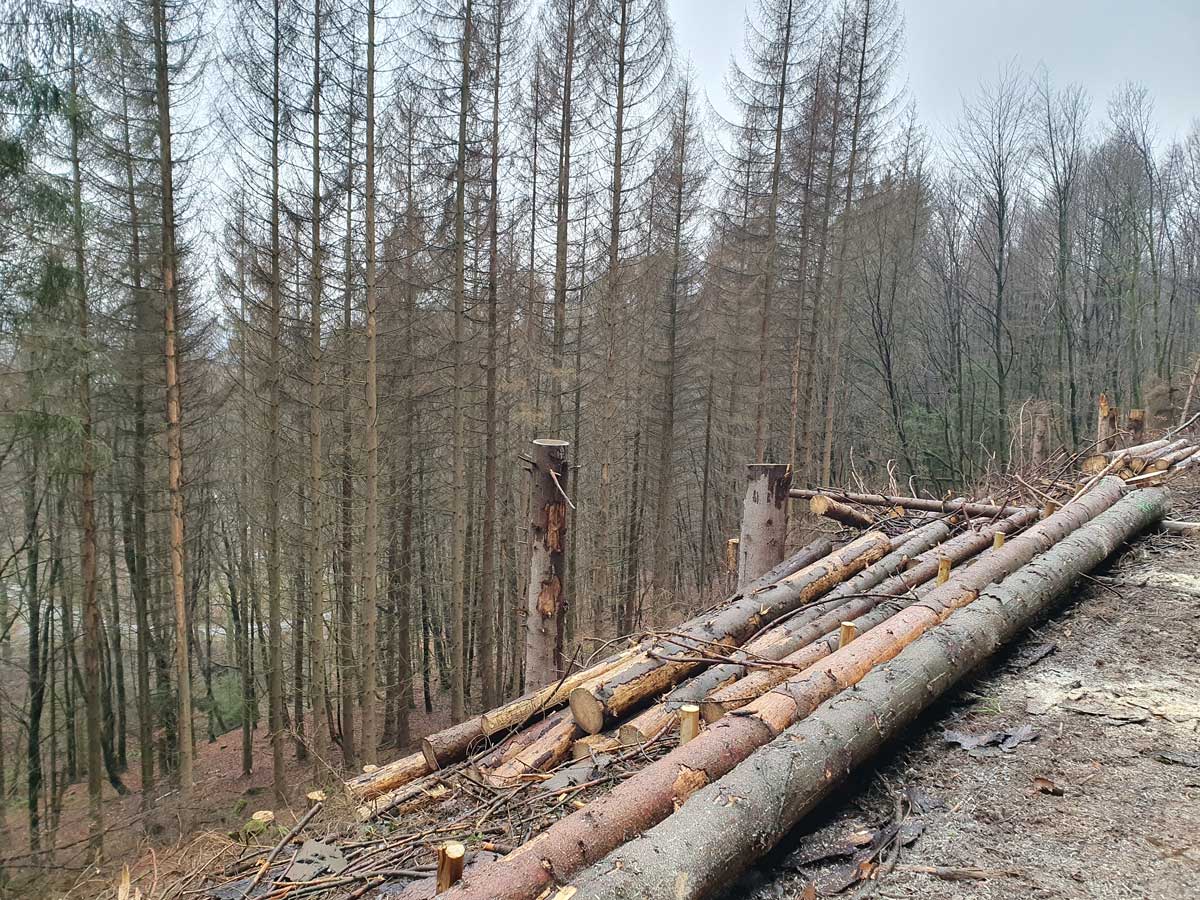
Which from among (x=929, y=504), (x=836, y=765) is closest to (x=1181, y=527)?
(x=929, y=504)

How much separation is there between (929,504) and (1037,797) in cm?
542

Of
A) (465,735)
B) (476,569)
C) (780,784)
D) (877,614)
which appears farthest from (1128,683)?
(476,569)

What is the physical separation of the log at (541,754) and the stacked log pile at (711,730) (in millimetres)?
16

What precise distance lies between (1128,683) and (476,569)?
15542mm

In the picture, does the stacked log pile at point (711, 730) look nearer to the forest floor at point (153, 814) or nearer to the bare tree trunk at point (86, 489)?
the forest floor at point (153, 814)

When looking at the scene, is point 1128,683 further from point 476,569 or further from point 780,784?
point 476,569

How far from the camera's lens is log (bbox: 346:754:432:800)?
13.6 ft

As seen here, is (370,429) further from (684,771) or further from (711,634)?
(684,771)

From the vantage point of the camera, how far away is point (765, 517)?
22.3 feet

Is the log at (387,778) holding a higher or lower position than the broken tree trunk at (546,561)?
lower

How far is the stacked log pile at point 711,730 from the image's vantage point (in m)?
2.12

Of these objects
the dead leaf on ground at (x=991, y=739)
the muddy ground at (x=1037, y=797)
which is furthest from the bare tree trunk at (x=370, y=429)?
the dead leaf on ground at (x=991, y=739)

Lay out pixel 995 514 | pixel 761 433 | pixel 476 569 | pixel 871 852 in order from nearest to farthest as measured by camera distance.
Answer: pixel 871 852 < pixel 995 514 < pixel 761 433 < pixel 476 569

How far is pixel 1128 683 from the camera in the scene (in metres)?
3.45
